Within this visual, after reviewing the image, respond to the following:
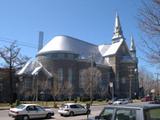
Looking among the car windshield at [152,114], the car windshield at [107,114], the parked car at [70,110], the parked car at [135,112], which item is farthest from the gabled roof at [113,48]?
the car windshield at [152,114]

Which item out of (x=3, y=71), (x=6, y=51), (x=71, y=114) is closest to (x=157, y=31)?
(x=71, y=114)

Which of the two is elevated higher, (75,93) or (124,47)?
(124,47)

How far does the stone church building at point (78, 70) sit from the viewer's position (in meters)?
90.5

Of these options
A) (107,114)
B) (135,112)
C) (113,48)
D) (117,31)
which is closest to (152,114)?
(135,112)

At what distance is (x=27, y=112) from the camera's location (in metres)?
29.2

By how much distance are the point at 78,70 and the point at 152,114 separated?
102177mm

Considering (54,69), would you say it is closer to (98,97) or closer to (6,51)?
(98,97)

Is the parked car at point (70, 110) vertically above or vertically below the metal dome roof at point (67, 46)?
below

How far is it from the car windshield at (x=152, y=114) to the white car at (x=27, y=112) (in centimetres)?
2133

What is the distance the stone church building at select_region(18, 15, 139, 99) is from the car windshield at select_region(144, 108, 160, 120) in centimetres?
6479

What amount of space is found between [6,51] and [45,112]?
4069 centimetres

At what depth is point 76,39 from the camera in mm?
123188

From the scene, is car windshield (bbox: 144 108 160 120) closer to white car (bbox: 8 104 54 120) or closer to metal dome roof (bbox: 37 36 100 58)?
white car (bbox: 8 104 54 120)

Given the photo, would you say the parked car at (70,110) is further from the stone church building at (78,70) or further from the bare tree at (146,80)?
the bare tree at (146,80)
